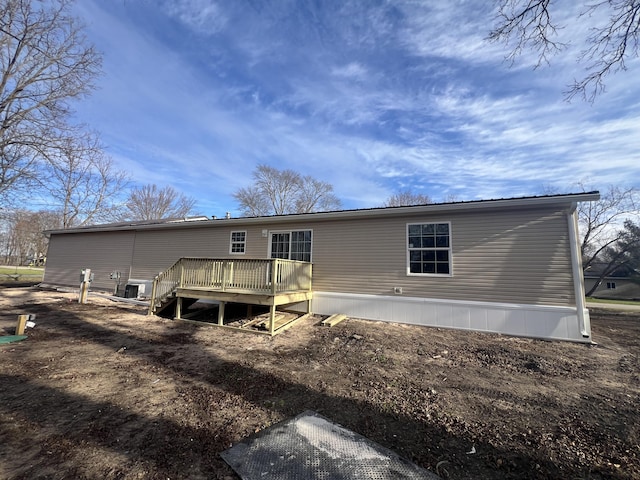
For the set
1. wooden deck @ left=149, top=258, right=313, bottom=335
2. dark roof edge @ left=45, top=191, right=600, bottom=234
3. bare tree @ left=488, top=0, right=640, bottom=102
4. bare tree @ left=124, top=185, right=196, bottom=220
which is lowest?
wooden deck @ left=149, top=258, right=313, bottom=335

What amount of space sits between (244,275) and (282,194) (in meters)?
24.5

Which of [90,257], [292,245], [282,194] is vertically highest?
[282,194]

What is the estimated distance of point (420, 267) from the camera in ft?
25.8

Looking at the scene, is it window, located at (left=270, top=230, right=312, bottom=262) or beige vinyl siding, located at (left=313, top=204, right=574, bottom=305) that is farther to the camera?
window, located at (left=270, top=230, right=312, bottom=262)

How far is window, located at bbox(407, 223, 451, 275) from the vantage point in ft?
25.0

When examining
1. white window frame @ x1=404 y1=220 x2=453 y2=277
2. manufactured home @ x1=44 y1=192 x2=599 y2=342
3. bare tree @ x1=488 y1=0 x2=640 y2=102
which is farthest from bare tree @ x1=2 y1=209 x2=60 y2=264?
bare tree @ x1=488 y1=0 x2=640 y2=102

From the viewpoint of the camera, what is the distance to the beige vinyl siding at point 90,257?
13333 mm

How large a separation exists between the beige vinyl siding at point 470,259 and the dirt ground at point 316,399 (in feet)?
4.16

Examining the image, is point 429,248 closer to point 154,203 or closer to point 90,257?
point 90,257

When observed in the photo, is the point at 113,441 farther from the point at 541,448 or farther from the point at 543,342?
the point at 543,342

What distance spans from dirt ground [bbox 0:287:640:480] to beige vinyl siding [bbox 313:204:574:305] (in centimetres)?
127

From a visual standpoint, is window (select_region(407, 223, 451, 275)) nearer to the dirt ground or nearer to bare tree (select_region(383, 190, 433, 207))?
the dirt ground

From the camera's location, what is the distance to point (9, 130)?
11.0 metres

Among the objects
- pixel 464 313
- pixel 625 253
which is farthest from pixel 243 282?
pixel 625 253
